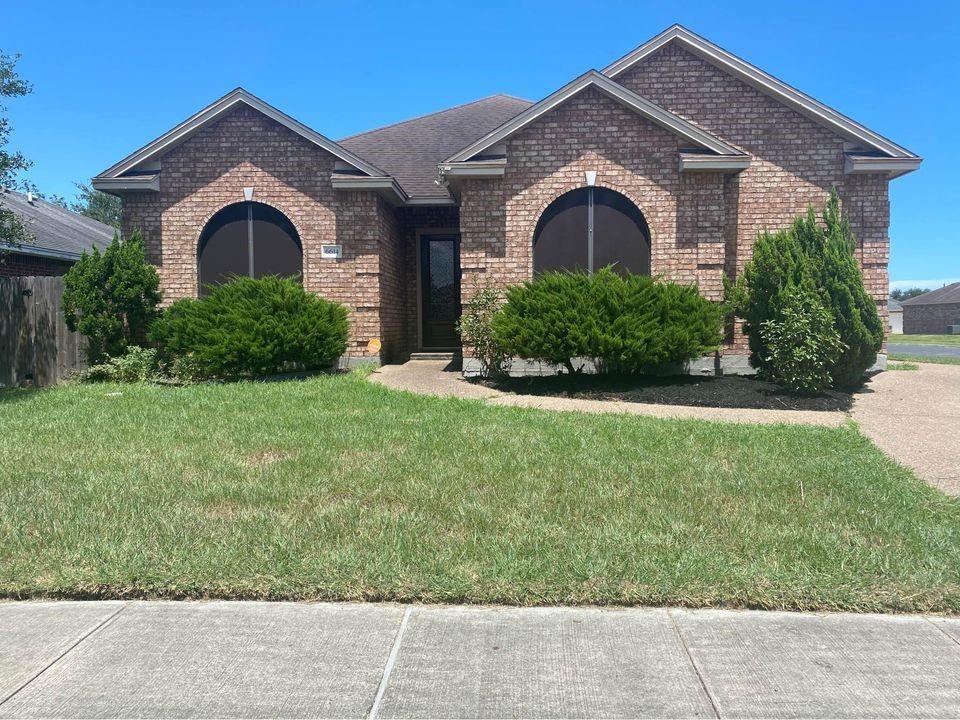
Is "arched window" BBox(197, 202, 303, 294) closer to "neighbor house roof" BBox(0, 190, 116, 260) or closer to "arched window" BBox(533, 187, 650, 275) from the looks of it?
"neighbor house roof" BBox(0, 190, 116, 260)

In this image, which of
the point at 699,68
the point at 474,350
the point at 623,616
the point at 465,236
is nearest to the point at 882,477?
the point at 623,616

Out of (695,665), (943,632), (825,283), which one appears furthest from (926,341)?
(695,665)

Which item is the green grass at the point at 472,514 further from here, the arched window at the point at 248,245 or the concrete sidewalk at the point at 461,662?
the arched window at the point at 248,245

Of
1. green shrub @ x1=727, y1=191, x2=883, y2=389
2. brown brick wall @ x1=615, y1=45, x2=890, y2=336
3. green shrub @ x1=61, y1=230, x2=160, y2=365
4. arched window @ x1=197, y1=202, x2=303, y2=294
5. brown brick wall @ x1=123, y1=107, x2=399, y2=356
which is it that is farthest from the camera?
arched window @ x1=197, y1=202, x2=303, y2=294

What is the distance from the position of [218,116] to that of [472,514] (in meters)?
11.8

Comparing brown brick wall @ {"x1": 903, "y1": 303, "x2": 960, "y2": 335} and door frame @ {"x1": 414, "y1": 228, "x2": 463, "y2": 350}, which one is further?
brown brick wall @ {"x1": 903, "y1": 303, "x2": 960, "y2": 335}

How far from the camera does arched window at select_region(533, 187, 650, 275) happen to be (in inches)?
520

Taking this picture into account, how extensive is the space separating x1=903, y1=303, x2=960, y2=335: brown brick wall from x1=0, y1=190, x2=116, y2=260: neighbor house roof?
71.3m

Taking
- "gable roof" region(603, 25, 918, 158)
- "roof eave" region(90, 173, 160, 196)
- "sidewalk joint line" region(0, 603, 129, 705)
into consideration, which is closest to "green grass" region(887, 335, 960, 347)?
"gable roof" region(603, 25, 918, 158)

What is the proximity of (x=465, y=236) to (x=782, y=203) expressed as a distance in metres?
6.22

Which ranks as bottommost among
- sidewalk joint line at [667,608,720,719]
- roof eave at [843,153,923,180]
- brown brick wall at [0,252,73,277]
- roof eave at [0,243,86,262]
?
sidewalk joint line at [667,608,720,719]

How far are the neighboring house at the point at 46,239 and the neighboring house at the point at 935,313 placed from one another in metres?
69.3

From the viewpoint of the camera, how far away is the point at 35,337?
13398 mm

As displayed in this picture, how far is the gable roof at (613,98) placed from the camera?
1262cm
